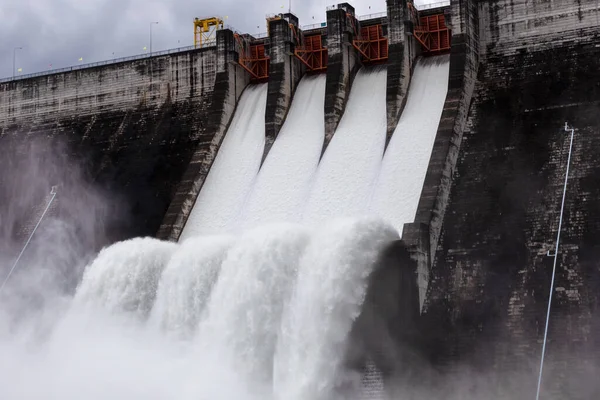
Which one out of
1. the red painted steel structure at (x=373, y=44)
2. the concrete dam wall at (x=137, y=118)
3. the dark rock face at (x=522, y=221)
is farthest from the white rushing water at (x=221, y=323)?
the red painted steel structure at (x=373, y=44)

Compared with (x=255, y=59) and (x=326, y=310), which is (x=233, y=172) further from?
(x=326, y=310)

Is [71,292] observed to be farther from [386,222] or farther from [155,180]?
[386,222]

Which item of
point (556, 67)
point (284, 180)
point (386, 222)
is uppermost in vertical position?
point (556, 67)

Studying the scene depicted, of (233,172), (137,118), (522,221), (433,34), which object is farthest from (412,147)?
(137,118)

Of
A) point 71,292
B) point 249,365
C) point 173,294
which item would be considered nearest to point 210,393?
point 249,365

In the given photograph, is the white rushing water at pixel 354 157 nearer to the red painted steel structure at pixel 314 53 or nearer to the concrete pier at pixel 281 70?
the red painted steel structure at pixel 314 53

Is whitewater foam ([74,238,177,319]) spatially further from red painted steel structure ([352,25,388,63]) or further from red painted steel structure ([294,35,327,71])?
red painted steel structure ([352,25,388,63])
